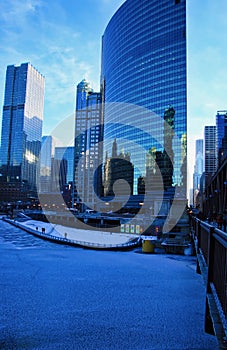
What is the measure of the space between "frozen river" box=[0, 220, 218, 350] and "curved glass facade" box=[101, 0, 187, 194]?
89.1m

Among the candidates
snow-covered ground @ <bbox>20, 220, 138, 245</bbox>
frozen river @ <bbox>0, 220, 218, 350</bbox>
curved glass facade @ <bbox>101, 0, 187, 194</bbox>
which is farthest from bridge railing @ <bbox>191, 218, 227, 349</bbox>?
curved glass facade @ <bbox>101, 0, 187, 194</bbox>

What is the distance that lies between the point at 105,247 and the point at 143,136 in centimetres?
8058

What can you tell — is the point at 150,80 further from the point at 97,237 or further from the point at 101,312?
the point at 101,312

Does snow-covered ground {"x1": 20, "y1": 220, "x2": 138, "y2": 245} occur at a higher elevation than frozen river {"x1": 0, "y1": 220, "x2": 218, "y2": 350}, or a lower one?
lower

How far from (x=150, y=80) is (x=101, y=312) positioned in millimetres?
107543

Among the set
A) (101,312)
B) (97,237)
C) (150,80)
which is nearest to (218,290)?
(101,312)

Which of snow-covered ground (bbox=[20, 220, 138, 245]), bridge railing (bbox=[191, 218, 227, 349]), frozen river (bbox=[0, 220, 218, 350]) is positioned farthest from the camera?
snow-covered ground (bbox=[20, 220, 138, 245])

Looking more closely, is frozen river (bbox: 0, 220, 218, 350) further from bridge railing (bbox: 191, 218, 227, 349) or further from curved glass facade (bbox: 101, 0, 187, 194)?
curved glass facade (bbox: 101, 0, 187, 194)

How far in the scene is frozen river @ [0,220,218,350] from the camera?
6.35 metres

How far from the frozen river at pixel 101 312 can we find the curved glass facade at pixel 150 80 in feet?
292

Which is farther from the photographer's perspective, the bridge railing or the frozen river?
the frozen river

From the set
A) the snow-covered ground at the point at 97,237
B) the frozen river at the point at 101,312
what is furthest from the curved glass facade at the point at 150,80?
the frozen river at the point at 101,312

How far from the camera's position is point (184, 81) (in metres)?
98.8

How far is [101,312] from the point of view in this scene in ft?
26.8
